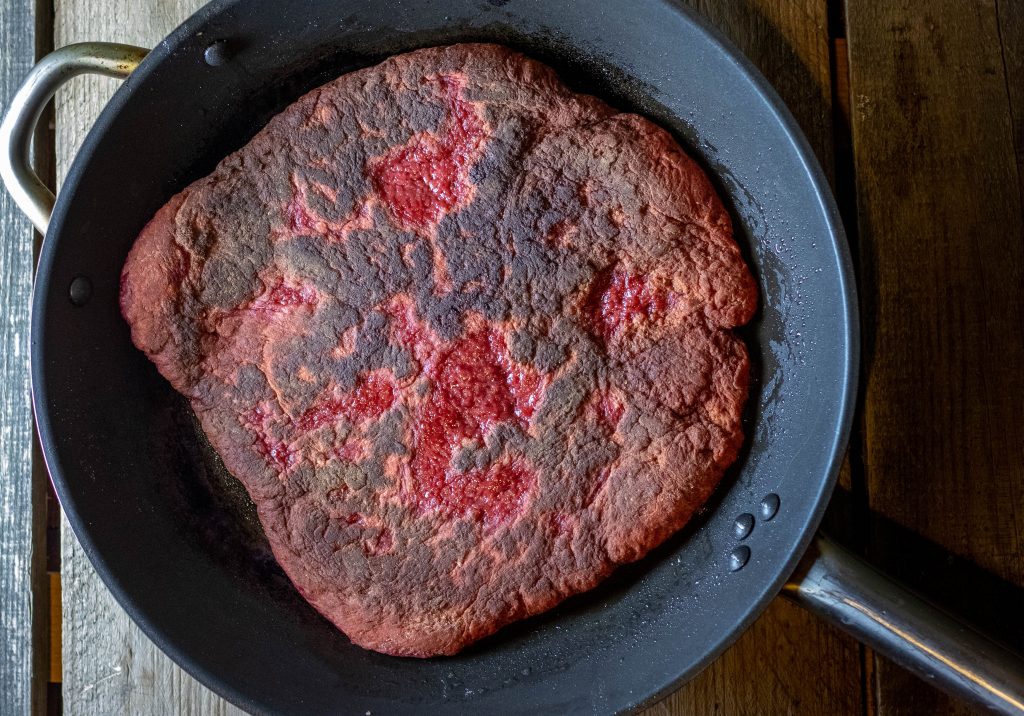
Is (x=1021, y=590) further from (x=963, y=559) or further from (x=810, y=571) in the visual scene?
(x=810, y=571)

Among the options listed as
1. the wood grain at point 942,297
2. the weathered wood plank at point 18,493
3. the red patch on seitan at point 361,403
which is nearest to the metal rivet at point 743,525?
the wood grain at point 942,297

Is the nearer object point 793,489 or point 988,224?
point 793,489

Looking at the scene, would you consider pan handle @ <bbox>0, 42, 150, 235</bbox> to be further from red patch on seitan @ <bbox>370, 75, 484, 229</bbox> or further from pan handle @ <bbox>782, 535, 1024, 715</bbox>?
pan handle @ <bbox>782, 535, 1024, 715</bbox>

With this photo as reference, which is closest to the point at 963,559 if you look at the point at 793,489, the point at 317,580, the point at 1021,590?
the point at 1021,590

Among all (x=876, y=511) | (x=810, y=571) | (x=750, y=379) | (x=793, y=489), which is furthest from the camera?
(x=876, y=511)

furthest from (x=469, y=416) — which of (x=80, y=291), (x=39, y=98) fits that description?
(x=39, y=98)

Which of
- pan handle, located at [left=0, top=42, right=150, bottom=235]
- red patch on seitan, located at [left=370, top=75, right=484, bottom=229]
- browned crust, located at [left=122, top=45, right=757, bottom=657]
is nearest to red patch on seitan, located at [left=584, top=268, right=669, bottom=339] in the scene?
browned crust, located at [left=122, top=45, right=757, bottom=657]

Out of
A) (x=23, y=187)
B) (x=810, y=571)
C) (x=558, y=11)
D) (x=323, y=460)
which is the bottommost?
(x=810, y=571)
